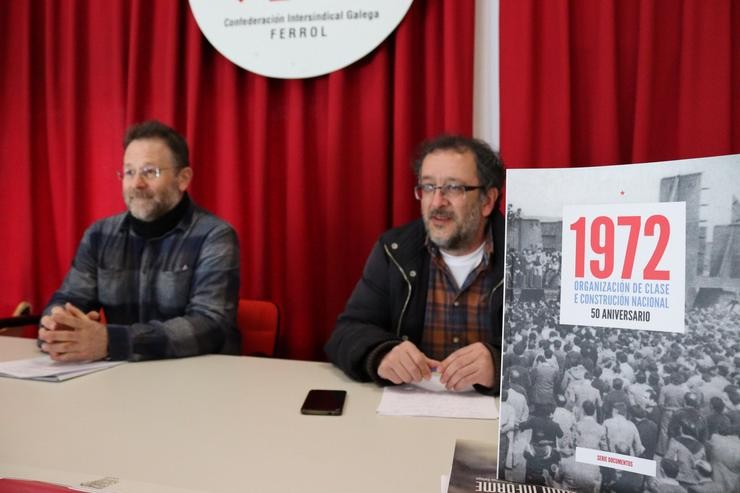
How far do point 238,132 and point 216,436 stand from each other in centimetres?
163

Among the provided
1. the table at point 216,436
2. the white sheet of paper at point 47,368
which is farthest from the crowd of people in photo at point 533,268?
the white sheet of paper at point 47,368

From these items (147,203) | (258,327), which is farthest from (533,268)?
(147,203)

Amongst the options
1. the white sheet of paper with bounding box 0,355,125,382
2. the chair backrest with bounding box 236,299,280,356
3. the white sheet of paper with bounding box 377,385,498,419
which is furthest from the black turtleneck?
the white sheet of paper with bounding box 377,385,498,419

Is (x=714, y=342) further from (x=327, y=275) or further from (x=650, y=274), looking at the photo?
(x=327, y=275)

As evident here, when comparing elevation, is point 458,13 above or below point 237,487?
above

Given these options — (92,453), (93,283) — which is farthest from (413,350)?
(93,283)

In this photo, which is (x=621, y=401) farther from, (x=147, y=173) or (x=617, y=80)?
(x=147, y=173)

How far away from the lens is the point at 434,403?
3.26 ft

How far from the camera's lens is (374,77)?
1.99 metres

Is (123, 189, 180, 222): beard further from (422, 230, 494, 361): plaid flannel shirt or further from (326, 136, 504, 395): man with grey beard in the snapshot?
(422, 230, 494, 361): plaid flannel shirt

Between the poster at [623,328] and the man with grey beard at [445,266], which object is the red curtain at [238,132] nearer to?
the man with grey beard at [445,266]

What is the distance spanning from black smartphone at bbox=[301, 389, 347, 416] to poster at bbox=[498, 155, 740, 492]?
15.7 inches

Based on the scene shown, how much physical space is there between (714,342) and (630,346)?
81mm

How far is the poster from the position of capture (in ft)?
1.72
